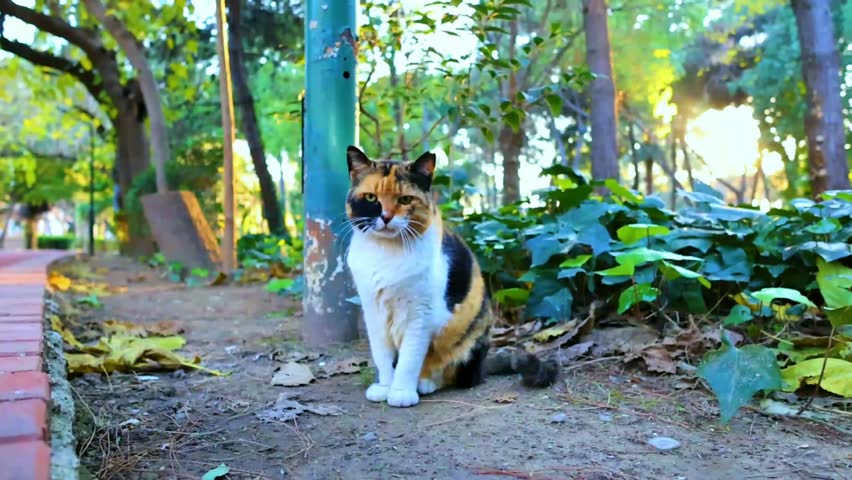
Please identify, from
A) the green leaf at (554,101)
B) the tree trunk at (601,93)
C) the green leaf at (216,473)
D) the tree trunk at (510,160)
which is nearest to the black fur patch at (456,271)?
the green leaf at (216,473)

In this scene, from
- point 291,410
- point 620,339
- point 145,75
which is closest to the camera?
point 291,410

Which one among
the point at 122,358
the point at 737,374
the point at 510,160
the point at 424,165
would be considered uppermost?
the point at 510,160

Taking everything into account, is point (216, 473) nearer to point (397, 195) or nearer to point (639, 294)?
point (397, 195)

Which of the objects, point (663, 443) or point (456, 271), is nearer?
point (663, 443)

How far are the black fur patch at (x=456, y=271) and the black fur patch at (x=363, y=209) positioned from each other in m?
0.36

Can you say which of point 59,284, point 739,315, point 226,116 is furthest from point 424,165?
point 59,284

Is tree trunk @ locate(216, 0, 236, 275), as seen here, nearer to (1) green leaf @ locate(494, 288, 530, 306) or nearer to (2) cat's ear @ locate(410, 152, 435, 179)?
(1) green leaf @ locate(494, 288, 530, 306)

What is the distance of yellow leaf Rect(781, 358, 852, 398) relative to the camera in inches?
87.2

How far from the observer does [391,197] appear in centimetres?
234

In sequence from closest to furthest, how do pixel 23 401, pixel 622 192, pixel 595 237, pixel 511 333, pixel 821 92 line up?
pixel 23 401 < pixel 595 237 < pixel 511 333 < pixel 622 192 < pixel 821 92

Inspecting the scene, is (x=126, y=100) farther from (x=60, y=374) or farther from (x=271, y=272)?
(x=60, y=374)

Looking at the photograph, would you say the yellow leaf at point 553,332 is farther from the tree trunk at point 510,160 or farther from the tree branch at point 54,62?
the tree branch at point 54,62

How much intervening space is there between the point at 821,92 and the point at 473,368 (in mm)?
5205

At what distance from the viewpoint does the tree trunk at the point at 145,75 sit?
7785mm
